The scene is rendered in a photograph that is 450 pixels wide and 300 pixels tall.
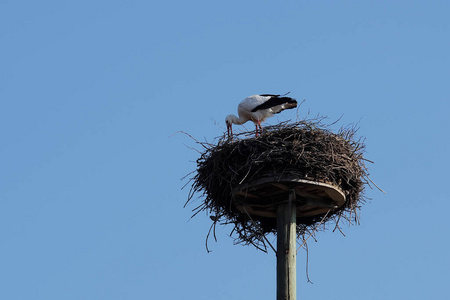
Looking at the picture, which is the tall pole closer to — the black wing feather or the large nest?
the large nest

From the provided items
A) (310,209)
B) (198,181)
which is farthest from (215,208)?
(310,209)

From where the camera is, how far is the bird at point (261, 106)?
14242mm

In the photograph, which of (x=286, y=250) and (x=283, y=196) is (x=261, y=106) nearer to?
(x=283, y=196)

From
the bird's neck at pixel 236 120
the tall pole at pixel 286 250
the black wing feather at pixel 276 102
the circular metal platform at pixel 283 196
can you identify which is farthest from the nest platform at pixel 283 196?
the bird's neck at pixel 236 120

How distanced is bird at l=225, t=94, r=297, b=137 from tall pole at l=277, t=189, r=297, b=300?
13.4 feet

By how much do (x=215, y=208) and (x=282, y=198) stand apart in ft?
3.61

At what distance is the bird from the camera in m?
14.2

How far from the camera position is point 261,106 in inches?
567

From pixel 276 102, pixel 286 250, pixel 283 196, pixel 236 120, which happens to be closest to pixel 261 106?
pixel 276 102

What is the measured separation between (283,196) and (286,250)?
90 cm

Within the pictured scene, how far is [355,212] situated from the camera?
11.1 m

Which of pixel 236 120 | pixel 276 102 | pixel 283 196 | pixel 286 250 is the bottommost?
pixel 286 250

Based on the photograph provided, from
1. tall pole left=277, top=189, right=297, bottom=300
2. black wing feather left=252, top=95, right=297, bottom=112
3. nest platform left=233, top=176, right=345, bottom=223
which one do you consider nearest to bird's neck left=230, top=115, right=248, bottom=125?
black wing feather left=252, top=95, right=297, bottom=112

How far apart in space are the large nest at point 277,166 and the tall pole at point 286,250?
1.62ft
